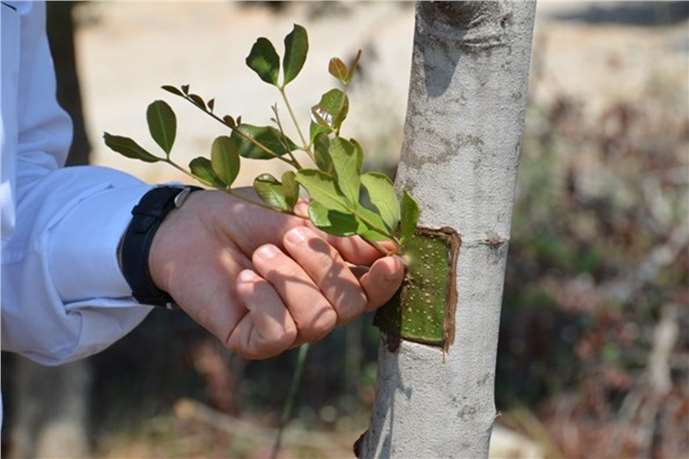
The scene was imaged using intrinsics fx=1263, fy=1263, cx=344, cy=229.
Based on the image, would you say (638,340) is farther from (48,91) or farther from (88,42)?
(88,42)

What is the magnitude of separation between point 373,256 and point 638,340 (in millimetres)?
3089

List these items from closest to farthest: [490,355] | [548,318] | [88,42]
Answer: [490,355]
[548,318]
[88,42]

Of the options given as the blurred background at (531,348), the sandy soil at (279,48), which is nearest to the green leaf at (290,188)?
the blurred background at (531,348)

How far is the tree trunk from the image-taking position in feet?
3.63

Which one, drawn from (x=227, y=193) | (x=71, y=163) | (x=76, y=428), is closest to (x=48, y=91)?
(x=227, y=193)

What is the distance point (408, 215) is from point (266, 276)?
0.52ft

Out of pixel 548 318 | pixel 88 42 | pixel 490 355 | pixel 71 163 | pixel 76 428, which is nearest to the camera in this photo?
pixel 490 355

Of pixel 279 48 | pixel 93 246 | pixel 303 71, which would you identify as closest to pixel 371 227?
pixel 93 246

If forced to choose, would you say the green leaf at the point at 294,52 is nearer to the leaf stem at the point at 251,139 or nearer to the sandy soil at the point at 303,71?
the leaf stem at the point at 251,139

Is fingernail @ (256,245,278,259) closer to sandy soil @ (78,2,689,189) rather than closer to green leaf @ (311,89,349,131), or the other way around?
green leaf @ (311,89,349,131)

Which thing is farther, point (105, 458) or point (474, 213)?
point (105, 458)

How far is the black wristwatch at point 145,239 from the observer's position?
1345 millimetres

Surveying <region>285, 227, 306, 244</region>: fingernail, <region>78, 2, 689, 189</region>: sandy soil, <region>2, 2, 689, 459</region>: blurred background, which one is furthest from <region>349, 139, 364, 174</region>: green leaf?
<region>78, 2, 689, 189</region>: sandy soil

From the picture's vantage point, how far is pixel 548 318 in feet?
14.9
